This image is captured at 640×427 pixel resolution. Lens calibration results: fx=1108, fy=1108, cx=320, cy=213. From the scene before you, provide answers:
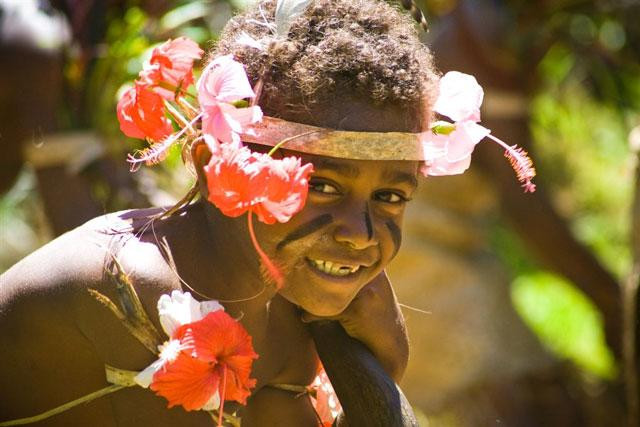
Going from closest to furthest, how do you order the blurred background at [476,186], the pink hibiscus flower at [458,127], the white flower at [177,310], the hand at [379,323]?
the white flower at [177,310] < the pink hibiscus flower at [458,127] < the hand at [379,323] < the blurred background at [476,186]

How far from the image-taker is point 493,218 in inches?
320

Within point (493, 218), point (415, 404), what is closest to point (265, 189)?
point (415, 404)

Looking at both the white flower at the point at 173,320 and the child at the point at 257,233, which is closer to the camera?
the white flower at the point at 173,320

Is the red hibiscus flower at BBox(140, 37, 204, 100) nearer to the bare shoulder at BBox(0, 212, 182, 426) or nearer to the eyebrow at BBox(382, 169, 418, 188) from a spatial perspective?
the bare shoulder at BBox(0, 212, 182, 426)

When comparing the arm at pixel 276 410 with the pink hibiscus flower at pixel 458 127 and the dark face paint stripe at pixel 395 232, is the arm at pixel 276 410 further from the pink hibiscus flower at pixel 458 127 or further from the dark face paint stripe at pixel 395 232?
the pink hibiscus flower at pixel 458 127

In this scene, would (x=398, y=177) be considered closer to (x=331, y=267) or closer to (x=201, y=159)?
(x=331, y=267)

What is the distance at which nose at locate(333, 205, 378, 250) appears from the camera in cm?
247

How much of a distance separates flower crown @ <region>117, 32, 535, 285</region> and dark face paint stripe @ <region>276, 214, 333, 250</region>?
0.25 ft

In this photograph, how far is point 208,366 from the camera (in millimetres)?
2379

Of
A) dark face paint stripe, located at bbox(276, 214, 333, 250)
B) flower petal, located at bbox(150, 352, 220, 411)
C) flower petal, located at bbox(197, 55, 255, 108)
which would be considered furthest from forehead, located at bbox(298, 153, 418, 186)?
flower petal, located at bbox(150, 352, 220, 411)

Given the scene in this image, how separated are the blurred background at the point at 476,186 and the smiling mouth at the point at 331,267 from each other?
2232mm

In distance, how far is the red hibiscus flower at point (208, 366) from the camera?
234 centimetres

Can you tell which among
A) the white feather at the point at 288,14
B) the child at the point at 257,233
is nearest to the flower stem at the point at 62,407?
the child at the point at 257,233

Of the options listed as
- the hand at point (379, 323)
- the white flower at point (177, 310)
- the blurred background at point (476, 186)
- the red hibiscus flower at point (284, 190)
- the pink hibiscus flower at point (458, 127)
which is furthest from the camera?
the blurred background at point (476, 186)
